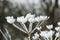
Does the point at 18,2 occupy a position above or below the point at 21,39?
above

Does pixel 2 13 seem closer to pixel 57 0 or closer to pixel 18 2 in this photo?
pixel 18 2

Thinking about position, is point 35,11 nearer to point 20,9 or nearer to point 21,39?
point 20,9

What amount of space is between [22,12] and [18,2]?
5.8 inches

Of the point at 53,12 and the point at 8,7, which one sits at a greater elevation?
the point at 8,7

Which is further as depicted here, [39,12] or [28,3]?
[28,3]

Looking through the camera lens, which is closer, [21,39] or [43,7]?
[21,39]

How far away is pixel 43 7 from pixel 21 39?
404 mm

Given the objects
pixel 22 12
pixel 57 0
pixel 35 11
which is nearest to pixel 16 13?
pixel 22 12

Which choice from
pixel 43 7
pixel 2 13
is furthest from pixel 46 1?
pixel 2 13

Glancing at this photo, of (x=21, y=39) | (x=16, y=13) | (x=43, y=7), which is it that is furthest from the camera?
(x=43, y=7)

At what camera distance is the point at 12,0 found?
51.3 inches

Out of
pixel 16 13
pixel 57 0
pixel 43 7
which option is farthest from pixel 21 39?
pixel 57 0

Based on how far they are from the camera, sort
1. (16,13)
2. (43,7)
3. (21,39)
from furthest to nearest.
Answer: (43,7), (16,13), (21,39)

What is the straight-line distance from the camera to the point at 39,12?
1240 millimetres
